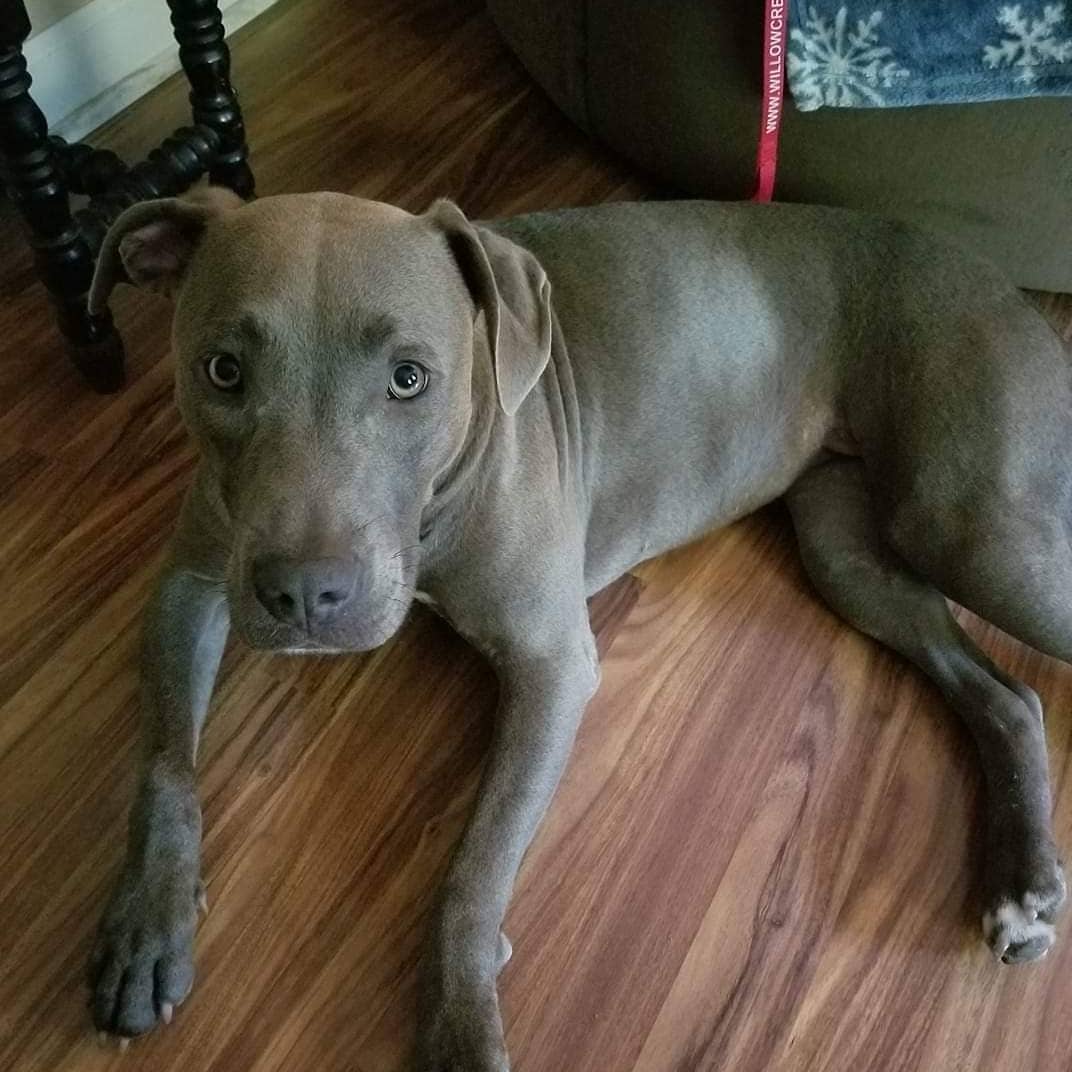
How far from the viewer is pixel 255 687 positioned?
2076 millimetres

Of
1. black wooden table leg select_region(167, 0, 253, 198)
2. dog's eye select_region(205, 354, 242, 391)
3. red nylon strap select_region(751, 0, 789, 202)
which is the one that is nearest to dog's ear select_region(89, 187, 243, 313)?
dog's eye select_region(205, 354, 242, 391)

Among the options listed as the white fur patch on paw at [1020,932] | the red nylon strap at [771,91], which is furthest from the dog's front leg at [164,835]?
the red nylon strap at [771,91]

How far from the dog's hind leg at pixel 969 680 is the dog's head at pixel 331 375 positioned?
794 mm

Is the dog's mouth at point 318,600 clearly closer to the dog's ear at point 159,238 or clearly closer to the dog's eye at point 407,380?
the dog's eye at point 407,380

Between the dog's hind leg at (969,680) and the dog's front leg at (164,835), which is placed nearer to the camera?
the dog's front leg at (164,835)

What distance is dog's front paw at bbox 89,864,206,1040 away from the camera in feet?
5.41

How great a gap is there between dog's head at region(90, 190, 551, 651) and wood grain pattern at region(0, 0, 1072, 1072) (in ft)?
1.64

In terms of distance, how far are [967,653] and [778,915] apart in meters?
0.58

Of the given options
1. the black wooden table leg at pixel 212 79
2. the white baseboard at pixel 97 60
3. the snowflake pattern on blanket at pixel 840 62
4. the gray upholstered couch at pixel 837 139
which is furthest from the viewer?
the white baseboard at pixel 97 60

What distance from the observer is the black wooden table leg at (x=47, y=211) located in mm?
2104

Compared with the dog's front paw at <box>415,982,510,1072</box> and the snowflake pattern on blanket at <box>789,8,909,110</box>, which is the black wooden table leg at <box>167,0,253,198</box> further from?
the dog's front paw at <box>415,982,510,1072</box>

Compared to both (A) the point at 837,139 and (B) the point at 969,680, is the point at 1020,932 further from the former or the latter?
(A) the point at 837,139

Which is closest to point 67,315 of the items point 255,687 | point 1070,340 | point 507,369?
point 255,687

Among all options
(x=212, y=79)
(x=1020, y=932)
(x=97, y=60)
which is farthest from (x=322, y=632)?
(x=97, y=60)
